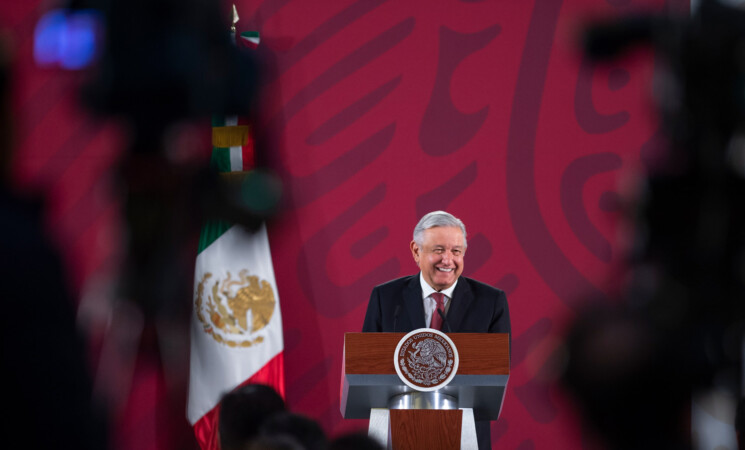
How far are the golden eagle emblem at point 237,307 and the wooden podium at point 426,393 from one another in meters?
1.85

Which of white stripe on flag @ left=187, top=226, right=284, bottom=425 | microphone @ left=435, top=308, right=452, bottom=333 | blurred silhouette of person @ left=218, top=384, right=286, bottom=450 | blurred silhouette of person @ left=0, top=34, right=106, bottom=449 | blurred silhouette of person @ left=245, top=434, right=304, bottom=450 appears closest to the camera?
blurred silhouette of person @ left=0, top=34, right=106, bottom=449

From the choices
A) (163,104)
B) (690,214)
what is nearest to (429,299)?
(690,214)

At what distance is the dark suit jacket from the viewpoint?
350cm

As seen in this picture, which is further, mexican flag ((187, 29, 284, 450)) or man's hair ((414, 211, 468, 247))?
mexican flag ((187, 29, 284, 450))

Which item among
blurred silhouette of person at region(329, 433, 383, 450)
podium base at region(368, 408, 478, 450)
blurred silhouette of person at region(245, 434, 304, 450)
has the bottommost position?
podium base at region(368, 408, 478, 450)

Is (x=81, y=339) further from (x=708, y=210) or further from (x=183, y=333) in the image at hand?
(x=708, y=210)

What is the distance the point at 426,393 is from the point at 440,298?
3.01ft

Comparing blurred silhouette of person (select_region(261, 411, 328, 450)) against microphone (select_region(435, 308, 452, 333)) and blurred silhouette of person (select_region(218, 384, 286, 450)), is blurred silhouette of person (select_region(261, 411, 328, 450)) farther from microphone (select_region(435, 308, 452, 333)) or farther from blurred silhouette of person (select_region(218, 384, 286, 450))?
microphone (select_region(435, 308, 452, 333))

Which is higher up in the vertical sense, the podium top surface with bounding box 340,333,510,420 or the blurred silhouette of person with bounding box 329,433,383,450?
the podium top surface with bounding box 340,333,510,420

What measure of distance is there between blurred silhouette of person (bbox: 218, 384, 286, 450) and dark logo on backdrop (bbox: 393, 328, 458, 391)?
643 mm

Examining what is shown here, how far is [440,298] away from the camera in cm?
363

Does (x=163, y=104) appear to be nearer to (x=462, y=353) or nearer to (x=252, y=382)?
Result: (x=462, y=353)

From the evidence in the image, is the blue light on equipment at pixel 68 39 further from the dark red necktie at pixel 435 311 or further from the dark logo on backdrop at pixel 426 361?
the dark red necktie at pixel 435 311

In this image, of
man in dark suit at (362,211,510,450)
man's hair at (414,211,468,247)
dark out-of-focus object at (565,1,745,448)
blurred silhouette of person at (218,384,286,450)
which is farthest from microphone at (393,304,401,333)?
dark out-of-focus object at (565,1,745,448)
